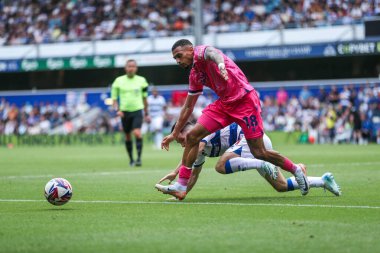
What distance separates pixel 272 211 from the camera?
1012 cm

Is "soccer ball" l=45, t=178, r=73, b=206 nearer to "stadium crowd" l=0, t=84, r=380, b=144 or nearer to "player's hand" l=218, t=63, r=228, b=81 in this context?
"player's hand" l=218, t=63, r=228, b=81

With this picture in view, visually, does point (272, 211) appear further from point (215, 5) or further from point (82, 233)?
point (215, 5)

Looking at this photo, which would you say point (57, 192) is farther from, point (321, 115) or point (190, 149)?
point (321, 115)

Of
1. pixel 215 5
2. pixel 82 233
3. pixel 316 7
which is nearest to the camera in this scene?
pixel 82 233

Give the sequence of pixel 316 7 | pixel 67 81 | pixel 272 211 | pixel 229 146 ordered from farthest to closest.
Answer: pixel 67 81
pixel 316 7
pixel 229 146
pixel 272 211

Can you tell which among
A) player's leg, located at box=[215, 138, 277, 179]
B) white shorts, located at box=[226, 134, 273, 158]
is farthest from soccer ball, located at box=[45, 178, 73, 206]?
white shorts, located at box=[226, 134, 273, 158]

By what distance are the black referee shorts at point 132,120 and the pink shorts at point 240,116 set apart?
10835 mm

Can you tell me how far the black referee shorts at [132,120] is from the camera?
73.5 ft

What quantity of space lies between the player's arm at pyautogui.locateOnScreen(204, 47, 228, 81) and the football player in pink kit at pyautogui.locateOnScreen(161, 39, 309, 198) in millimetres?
98

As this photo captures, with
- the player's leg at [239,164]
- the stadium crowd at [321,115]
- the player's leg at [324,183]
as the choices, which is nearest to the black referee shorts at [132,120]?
the player's leg at [239,164]

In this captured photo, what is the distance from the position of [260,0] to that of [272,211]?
35.3m

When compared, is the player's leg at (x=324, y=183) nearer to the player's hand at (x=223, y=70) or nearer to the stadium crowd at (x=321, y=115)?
the player's hand at (x=223, y=70)

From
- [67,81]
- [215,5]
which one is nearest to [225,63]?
[215,5]

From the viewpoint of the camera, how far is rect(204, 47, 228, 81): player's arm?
10.7 m
